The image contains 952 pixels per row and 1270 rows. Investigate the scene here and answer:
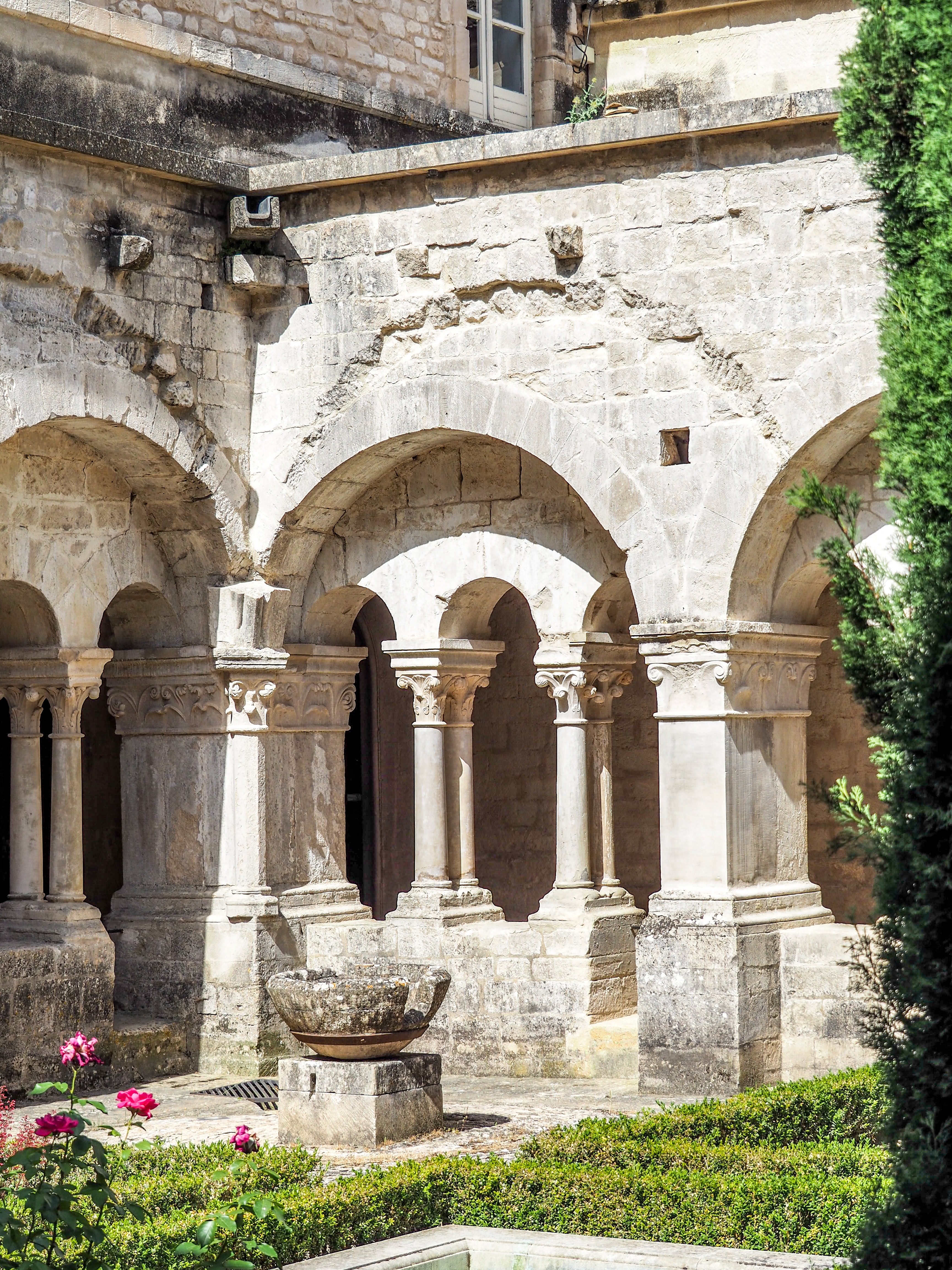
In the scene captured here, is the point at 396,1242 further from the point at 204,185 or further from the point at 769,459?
the point at 204,185

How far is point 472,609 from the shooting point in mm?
10031

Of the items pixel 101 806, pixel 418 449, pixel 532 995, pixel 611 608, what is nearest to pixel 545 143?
pixel 418 449

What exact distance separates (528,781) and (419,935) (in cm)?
304

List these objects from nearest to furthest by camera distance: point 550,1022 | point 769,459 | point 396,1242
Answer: point 396,1242 < point 769,459 < point 550,1022

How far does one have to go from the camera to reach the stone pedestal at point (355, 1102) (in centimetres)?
746

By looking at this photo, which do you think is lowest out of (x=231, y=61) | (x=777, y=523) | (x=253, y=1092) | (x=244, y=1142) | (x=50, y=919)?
(x=253, y=1092)

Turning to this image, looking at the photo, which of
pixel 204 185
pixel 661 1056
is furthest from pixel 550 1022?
pixel 204 185

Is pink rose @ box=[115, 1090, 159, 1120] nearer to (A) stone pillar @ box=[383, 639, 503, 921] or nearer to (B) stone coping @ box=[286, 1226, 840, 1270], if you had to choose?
(B) stone coping @ box=[286, 1226, 840, 1270]

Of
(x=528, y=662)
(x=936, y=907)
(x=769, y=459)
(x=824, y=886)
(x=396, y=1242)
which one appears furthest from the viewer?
(x=528, y=662)

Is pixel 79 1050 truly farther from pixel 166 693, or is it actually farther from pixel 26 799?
pixel 166 693

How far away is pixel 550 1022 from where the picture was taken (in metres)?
9.20

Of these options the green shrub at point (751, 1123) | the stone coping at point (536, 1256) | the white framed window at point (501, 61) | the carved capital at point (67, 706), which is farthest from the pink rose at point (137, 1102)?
the white framed window at point (501, 61)

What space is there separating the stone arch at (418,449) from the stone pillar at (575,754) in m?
0.82

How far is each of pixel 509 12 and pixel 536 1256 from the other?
9.41 meters
